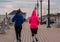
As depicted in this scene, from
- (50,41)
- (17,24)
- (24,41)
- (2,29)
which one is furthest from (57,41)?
(2,29)

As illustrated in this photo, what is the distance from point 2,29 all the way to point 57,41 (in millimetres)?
8994

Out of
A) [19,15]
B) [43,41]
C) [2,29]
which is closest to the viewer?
[19,15]

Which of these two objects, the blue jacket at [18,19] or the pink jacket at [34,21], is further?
the pink jacket at [34,21]

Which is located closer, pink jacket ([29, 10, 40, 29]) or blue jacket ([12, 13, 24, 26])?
blue jacket ([12, 13, 24, 26])

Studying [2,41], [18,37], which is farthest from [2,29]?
[18,37]

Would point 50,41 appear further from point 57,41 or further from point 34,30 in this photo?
point 34,30

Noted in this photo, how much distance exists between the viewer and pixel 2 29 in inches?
973

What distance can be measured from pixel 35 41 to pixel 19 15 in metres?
1.63

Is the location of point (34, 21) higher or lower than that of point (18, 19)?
lower

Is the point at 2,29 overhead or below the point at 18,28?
below

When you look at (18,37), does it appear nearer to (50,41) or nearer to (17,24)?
(17,24)

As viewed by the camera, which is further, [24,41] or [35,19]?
[24,41]

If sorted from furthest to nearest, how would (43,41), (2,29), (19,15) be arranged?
(2,29)
(43,41)
(19,15)

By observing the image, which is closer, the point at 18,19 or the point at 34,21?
Result: the point at 18,19
